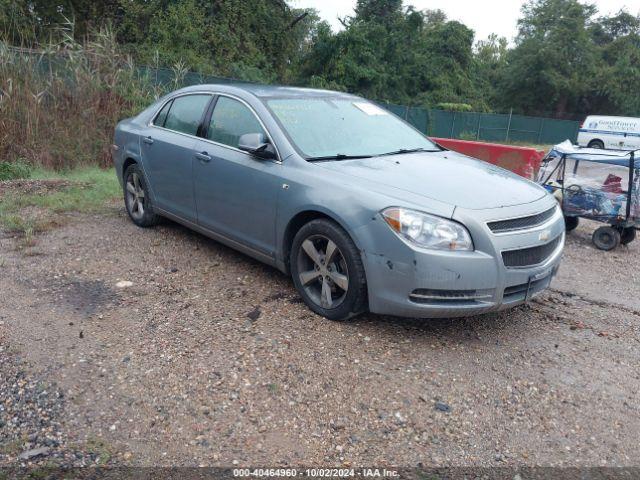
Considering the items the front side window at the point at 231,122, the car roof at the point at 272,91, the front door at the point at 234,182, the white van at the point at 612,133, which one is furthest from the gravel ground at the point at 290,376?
the white van at the point at 612,133

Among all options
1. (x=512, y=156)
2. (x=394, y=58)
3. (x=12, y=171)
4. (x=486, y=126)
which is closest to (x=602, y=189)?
(x=512, y=156)

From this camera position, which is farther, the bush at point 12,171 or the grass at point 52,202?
the bush at point 12,171

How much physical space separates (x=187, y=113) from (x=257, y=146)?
1.52 m

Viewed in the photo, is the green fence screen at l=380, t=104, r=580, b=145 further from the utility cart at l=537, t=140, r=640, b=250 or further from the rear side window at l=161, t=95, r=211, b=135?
the rear side window at l=161, t=95, r=211, b=135

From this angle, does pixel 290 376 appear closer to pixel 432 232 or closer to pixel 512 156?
pixel 432 232

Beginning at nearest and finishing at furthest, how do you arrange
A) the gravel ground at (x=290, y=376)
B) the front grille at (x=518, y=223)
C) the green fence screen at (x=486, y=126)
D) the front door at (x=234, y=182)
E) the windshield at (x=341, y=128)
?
the gravel ground at (x=290, y=376)
the front grille at (x=518, y=223)
the front door at (x=234, y=182)
the windshield at (x=341, y=128)
the green fence screen at (x=486, y=126)

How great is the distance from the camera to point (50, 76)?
1043cm

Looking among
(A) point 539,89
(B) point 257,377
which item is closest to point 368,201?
(B) point 257,377

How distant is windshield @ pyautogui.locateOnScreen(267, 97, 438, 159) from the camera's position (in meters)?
4.55

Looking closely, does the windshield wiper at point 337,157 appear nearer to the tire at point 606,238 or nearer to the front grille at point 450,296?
the front grille at point 450,296

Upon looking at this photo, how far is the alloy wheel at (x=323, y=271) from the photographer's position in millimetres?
3951

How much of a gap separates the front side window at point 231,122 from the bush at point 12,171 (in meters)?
5.32

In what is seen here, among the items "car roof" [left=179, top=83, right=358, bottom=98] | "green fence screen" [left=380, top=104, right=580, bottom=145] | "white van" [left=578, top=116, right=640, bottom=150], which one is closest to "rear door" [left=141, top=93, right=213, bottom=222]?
"car roof" [left=179, top=83, right=358, bottom=98]

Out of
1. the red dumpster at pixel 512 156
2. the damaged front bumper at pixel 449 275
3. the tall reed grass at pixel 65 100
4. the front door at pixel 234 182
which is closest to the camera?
the damaged front bumper at pixel 449 275
